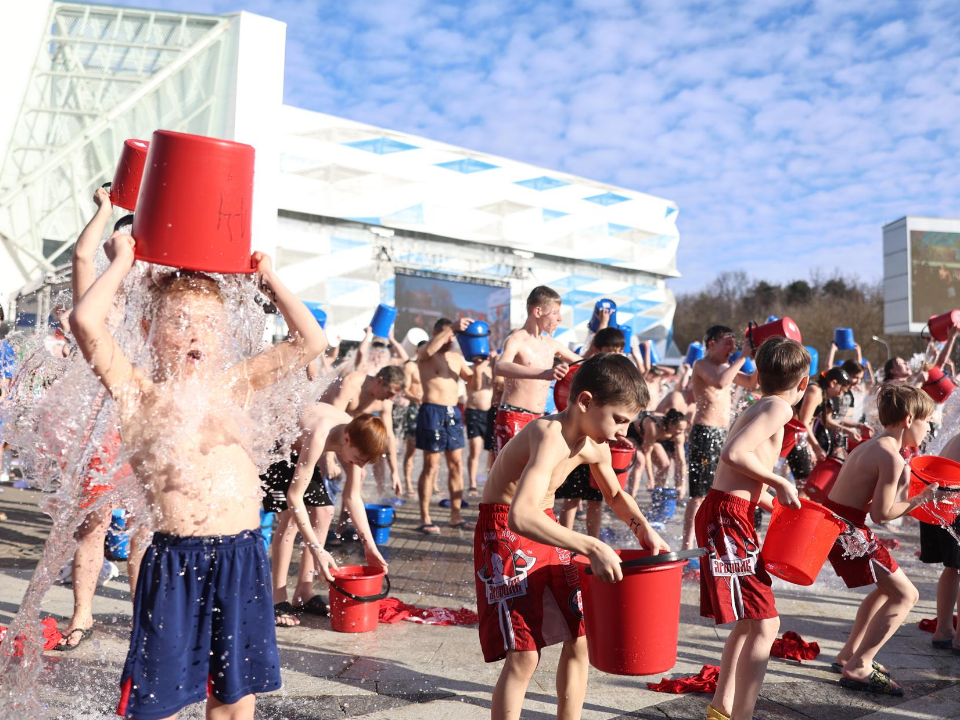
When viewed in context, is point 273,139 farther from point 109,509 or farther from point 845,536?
point 845,536

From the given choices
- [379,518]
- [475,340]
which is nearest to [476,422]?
[475,340]

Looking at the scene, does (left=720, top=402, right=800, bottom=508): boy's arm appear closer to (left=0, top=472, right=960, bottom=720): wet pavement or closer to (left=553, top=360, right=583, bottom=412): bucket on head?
(left=0, top=472, right=960, bottom=720): wet pavement

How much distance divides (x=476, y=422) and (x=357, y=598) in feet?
17.4

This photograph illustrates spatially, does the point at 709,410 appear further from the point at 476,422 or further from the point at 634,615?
the point at 634,615

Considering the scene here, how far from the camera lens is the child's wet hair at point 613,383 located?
2389 millimetres

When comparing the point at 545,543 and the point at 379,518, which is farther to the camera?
the point at 379,518

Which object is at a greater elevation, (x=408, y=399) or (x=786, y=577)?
(x=408, y=399)

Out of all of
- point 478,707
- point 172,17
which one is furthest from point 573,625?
point 172,17

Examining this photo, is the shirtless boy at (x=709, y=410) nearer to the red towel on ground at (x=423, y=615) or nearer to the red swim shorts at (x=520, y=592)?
the red towel on ground at (x=423, y=615)

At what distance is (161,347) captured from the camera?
7.38ft

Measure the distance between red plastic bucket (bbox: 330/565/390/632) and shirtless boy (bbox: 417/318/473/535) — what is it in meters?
2.73

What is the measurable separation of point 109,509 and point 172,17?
1884cm

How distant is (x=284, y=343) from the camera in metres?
2.53

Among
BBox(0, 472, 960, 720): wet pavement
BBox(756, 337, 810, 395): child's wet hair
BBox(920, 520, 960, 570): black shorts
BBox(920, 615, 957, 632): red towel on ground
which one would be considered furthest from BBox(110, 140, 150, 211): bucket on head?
BBox(920, 615, 957, 632): red towel on ground
